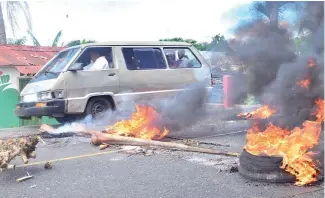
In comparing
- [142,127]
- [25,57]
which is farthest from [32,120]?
[142,127]

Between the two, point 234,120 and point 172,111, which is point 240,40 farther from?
point 234,120

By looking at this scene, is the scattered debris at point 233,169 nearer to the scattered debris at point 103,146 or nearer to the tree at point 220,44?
the tree at point 220,44

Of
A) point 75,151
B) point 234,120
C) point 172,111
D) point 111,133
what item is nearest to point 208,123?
point 234,120

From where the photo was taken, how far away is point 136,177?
5.10 m

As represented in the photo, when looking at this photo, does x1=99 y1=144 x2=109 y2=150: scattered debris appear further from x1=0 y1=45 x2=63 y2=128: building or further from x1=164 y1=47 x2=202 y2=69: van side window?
x1=0 y1=45 x2=63 y2=128: building

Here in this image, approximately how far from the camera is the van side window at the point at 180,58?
10.1 m

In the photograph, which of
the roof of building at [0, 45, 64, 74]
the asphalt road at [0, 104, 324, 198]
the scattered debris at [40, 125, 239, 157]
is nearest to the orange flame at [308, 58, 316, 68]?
the asphalt road at [0, 104, 324, 198]

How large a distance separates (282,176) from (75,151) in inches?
143

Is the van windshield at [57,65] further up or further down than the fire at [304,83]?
further up

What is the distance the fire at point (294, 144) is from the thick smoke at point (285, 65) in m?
0.23

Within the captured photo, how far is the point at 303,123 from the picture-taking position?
5160 mm

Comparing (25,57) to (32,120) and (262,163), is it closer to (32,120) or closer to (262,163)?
(32,120)

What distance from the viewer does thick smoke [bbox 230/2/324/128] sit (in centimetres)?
540

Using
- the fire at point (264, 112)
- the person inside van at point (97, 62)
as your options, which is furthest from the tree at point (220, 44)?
the person inside van at point (97, 62)
